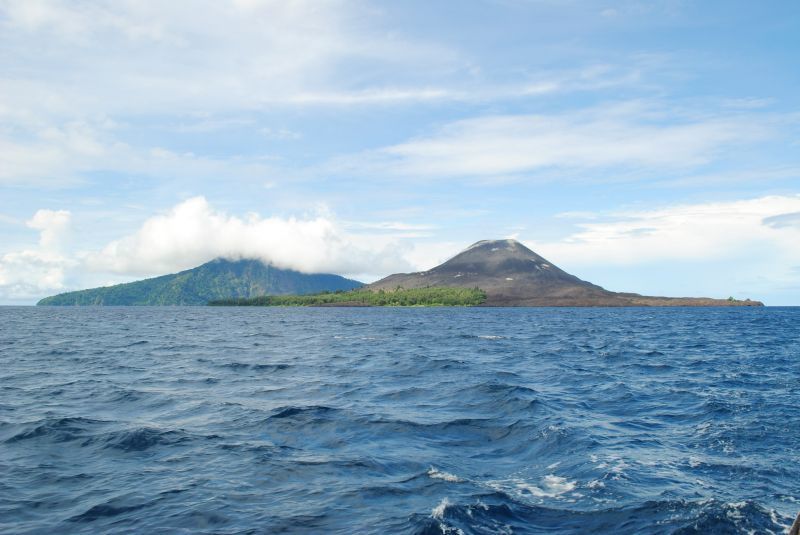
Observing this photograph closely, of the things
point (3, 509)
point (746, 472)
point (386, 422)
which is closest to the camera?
point (3, 509)

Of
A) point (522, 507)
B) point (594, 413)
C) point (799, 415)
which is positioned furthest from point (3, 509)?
point (799, 415)

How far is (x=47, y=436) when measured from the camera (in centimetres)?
2505

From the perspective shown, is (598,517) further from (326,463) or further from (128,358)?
(128,358)

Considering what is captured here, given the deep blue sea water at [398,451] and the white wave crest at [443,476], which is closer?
the deep blue sea water at [398,451]

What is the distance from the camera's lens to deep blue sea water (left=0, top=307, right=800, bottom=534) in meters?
16.3

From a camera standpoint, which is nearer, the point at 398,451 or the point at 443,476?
the point at 443,476

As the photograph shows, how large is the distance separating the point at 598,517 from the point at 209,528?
11.2 meters

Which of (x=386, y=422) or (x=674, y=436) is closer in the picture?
(x=674, y=436)

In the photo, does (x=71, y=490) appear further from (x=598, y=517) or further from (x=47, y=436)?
(x=598, y=517)

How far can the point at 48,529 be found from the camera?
15453 millimetres

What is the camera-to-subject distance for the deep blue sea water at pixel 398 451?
16.3 m

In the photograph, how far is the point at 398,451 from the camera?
2303 centimetres

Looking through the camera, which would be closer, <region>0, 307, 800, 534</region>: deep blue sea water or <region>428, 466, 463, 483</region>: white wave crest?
<region>0, 307, 800, 534</region>: deep blue sea water

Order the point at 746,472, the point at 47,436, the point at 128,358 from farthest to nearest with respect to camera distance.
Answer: the point at 128,358 < the point at 47,436 < the point at 746,472
